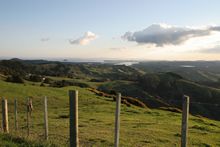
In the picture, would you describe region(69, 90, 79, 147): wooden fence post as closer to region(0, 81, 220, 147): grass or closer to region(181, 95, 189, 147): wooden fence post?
region(0, 81, 220, 147): grass

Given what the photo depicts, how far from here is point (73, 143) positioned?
8.05 m

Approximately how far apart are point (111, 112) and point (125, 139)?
2006 cm

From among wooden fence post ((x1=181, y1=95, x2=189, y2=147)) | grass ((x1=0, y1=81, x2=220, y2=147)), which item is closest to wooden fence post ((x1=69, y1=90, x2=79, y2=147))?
grass ((x1=0, y1=81, x2=220, y2=147))

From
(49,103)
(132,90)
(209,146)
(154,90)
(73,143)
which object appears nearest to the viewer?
(73,143)

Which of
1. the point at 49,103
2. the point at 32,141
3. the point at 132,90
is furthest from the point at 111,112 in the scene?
the point at 132,90

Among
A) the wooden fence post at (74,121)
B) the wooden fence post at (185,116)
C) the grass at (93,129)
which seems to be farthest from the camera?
the grass at (93,129)

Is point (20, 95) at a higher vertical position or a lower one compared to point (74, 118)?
lower

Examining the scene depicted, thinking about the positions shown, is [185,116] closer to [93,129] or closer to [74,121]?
[74,121]

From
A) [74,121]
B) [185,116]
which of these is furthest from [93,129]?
[185,116]

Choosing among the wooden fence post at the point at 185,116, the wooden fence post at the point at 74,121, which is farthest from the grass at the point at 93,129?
the wooden fence post at the point at 185,116

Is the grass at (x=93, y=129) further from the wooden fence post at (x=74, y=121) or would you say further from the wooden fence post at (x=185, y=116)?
the wooden fence post at (x=185, y=116)

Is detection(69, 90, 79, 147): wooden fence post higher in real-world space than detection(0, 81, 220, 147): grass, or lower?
higher

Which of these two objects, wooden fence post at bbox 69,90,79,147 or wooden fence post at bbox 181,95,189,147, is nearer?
wooden fence post at bbox 181,95,189,147

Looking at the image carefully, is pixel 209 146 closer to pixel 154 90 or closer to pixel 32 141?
pixel 32 141
